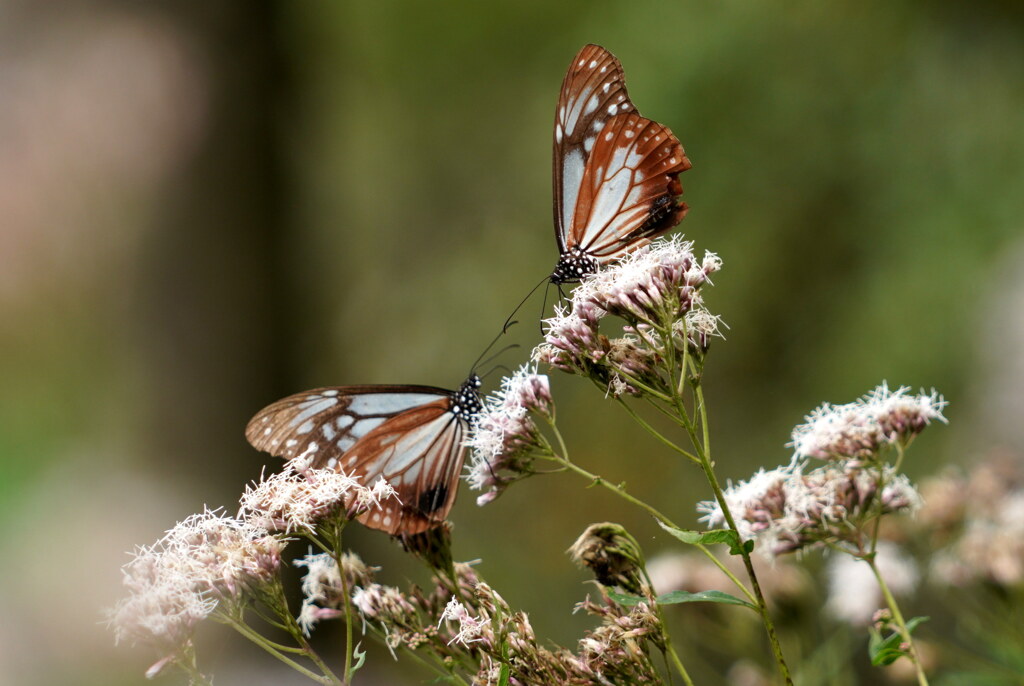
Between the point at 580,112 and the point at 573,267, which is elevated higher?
the point at 580,112

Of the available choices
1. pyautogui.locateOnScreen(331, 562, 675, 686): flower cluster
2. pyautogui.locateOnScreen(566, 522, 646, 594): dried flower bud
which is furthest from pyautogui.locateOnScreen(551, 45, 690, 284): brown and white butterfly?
pyautogui.locateOnScreen(331, 562, 675, 686): flower cluster

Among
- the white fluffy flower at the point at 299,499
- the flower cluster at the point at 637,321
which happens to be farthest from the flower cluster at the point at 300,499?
the flower cluster at the point at 637,321

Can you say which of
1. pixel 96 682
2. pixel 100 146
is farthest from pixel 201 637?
pixel 100 146

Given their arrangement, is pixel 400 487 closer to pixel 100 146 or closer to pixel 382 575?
pixel 100 146

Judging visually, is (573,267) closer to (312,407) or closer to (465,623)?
(312,407)

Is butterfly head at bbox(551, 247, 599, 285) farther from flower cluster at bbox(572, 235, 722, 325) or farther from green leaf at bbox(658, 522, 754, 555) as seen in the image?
green leaf at bbox(658, 522, 754, 555)

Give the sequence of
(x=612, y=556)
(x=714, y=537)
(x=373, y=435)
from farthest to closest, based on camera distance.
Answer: (x=373, y=435) → (x=612, y=556) → (x=714, y=537)

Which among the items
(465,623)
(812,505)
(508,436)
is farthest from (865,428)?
(465,623)
